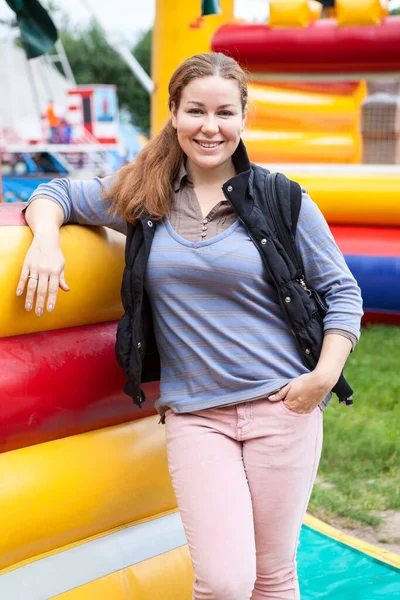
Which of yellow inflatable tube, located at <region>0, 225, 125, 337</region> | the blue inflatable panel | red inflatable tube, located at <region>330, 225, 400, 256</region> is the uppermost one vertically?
yellow inflatable tube, located at <region>0, 225, 125, 337</region>

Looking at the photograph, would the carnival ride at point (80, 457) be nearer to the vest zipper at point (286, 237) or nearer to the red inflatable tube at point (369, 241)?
the vest zipper at point (286, 237)

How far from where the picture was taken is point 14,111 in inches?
784

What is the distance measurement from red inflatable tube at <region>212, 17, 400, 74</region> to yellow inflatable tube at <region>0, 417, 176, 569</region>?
4.33m

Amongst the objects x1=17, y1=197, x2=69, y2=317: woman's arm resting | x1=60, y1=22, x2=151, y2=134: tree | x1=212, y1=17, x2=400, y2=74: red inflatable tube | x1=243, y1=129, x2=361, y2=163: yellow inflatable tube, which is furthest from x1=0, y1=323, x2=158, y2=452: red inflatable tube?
x1=60, y1=22, x2=151, y2=134: tree

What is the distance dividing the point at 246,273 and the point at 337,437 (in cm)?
214

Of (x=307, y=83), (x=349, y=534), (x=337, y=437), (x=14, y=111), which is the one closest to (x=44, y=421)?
(x=349, y=534)

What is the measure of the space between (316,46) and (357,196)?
1433 mm

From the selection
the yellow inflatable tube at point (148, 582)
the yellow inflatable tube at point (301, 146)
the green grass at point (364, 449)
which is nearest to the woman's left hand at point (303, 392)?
the yellow inflatable tube at point (148, 582)

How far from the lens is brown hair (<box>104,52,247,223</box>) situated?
1.71 metres

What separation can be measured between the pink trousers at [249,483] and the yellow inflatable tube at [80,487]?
0.83 feet

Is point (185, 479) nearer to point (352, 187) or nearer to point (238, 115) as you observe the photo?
point (238, 115)

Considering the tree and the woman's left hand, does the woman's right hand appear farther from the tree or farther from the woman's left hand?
the tree

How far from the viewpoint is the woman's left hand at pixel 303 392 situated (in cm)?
163

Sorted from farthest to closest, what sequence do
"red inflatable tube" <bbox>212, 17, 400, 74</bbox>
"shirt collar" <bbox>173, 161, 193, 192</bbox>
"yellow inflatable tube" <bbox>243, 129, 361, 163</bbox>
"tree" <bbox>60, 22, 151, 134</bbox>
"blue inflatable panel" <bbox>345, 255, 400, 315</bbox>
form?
1. "tree" <bbox>60, 22, 151, 134</bbox>
2. "yellow inflatable tube" <bbox>243, 129, 361, 163</bbox>
3. "red inflatable tube" <bbox>212, 17, 400, 74</bbox>
4. "blue inflatable panel" <bbox>345, 255, 400, 315</bbox>
5. "shirt collar" <bbox>173, 161, 193, 192</bbox>
